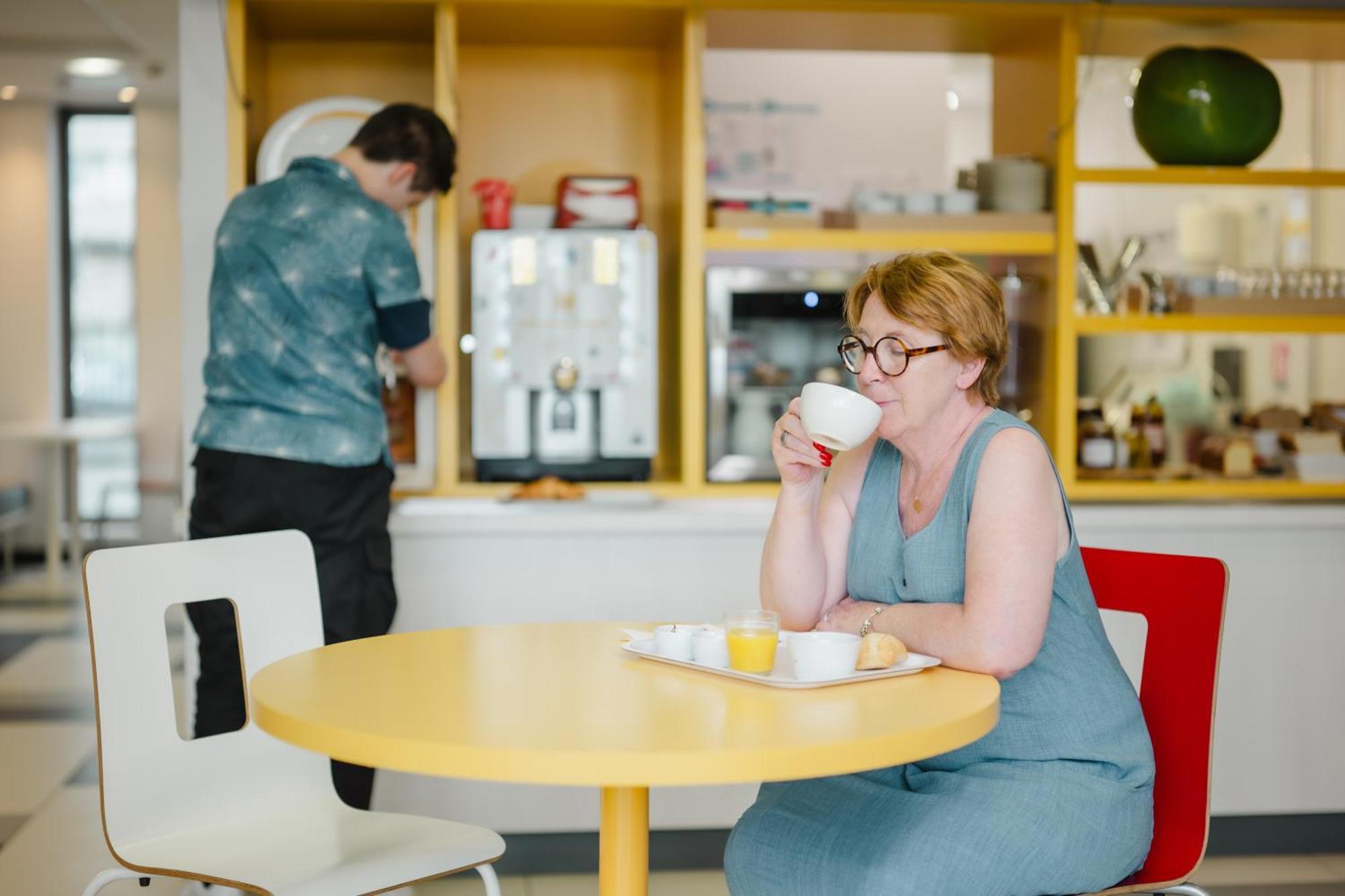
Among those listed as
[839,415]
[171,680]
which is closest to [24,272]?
[171,680]

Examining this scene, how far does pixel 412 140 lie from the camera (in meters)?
2.95

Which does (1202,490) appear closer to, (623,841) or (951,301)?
(951,301)

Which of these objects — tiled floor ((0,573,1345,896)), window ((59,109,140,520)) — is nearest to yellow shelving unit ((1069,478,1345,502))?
tiled floor ((0,573,1345,896))

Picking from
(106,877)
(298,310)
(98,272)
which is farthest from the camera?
(98,272)

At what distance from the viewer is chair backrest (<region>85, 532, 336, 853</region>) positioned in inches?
74.8

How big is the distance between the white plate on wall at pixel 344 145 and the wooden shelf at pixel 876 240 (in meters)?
0.69

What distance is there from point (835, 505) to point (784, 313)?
1.59 m

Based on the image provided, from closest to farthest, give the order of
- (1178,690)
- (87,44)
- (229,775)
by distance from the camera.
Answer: (1178,690) < (229,775) < (87,44)

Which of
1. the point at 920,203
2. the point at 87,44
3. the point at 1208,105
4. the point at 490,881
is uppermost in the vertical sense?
the point at 87,44

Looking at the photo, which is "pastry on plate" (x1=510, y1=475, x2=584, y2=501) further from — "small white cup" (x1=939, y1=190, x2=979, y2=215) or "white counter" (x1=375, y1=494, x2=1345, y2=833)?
"small white cup" (x1=939, y1=190, x2=979, y2=215)

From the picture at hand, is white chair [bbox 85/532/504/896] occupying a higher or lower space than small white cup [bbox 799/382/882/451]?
lower

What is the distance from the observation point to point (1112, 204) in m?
4.62

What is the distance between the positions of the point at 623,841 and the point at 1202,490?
241 cm

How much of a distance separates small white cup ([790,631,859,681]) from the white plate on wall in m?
2.00
